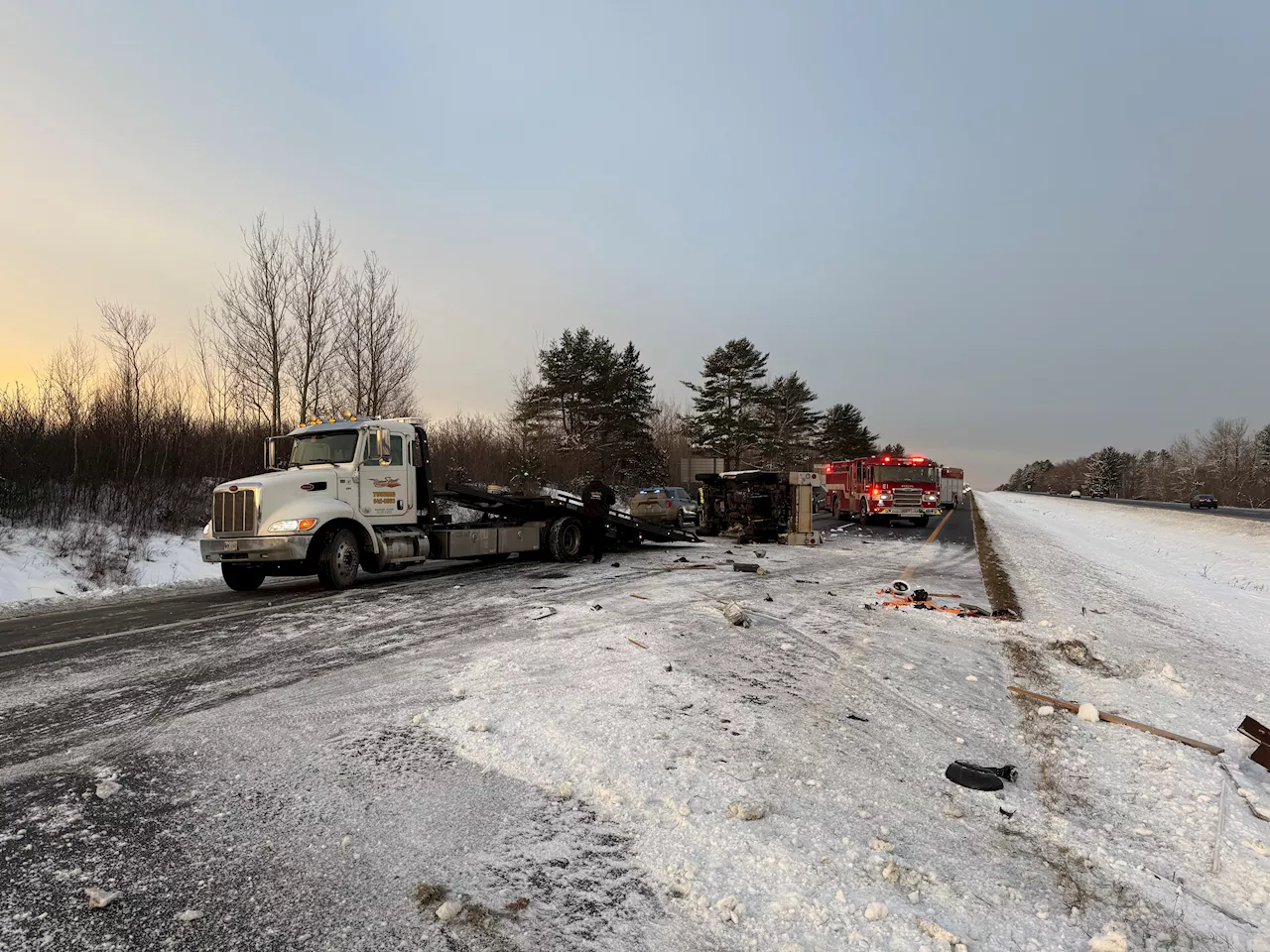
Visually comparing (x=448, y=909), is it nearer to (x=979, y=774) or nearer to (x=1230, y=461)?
(x=979, y=774)

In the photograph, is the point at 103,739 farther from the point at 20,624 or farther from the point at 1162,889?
the point at 1162,889

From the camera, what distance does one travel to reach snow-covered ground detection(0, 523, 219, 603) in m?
10.3

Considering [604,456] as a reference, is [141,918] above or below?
below

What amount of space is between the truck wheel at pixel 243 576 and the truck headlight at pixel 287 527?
3.46ft

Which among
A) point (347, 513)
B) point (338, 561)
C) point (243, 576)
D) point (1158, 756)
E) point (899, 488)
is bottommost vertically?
point (1158, 756)

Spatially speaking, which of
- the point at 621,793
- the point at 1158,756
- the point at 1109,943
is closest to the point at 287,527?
the point at 621,793

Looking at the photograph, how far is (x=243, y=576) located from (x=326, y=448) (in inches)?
95.2

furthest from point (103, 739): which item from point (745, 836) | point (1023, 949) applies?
point (1023, 949)

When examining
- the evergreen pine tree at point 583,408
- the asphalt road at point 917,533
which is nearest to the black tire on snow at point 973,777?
the asphalt road at point 917,533

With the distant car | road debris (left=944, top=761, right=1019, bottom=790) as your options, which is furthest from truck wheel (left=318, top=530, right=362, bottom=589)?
the distant car

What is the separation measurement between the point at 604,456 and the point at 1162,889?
39834 mm

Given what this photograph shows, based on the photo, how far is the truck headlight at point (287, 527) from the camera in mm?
9375

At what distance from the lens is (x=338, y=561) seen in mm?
9930

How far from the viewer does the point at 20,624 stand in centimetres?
758
